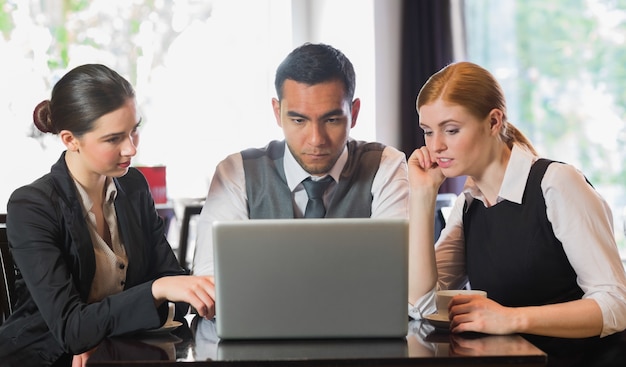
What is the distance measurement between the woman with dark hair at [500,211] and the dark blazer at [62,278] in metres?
0.64

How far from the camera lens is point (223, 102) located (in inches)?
203

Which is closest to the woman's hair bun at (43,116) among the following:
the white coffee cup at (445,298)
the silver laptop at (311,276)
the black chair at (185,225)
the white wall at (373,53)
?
the silver laptop at (311,276)

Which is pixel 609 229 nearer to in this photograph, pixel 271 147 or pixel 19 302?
pixel 271 147

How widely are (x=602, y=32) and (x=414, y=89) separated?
1101mm

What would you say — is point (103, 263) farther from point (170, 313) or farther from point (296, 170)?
point (296, 170)

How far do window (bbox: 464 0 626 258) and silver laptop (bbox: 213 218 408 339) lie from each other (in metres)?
3.64

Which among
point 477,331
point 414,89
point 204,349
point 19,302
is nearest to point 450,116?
point 477,331

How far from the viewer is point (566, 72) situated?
15.8 ft

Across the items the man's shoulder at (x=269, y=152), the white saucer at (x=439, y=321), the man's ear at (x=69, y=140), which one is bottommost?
the white saucer at (x=439, y=321)

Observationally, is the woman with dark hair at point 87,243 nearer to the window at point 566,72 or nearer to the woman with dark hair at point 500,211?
the woman with dark hair at point 500,211

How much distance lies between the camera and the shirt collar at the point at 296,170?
2316 mm

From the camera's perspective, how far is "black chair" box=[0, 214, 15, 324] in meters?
1.93

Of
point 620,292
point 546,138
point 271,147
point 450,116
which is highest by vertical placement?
point 450,116

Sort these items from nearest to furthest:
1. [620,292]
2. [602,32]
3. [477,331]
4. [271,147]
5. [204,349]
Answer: [204,349] → [477,331] → [620,292] → [271,147] → [602,32]
